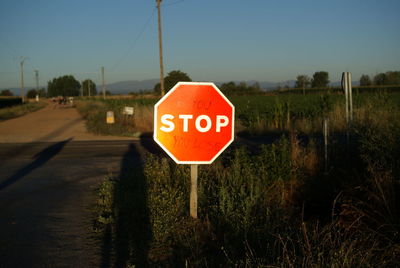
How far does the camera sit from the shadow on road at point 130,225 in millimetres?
4449

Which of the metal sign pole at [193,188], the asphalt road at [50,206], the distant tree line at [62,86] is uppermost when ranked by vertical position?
the distant tree line at [62,86]

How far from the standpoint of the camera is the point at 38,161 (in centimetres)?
1211

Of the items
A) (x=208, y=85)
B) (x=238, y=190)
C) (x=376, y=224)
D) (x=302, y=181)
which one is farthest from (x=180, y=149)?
(x=302, y=181)

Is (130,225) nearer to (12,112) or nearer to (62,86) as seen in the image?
(12,112)

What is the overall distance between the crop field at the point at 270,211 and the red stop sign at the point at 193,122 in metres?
0.86

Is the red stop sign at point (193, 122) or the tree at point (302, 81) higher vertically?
the tree at point (302, 81)

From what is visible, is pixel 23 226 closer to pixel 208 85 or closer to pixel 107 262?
pixel 107 262

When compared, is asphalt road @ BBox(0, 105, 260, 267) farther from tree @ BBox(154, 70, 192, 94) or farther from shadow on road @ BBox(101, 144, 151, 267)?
tree @ BBox(154, 70, 192, 94)

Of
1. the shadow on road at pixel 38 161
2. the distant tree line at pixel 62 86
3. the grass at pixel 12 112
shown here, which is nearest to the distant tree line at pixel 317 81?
the grass at pixel 12 112

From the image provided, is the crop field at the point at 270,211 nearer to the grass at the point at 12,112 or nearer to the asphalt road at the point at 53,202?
the asphalt road at the point at 53,202

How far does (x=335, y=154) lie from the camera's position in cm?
838

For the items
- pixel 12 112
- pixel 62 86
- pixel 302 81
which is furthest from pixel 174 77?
pixel 62 86

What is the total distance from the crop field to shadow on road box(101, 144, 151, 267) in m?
0.01

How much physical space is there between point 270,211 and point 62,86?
19445 cm
